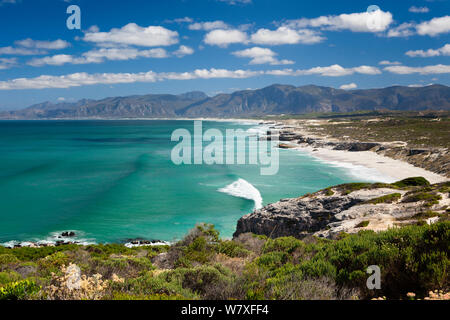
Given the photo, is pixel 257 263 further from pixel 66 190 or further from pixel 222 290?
pixel 66 190

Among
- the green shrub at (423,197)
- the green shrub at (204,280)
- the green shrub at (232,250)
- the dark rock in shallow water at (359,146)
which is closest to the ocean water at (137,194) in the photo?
the green shrub at (232,250)

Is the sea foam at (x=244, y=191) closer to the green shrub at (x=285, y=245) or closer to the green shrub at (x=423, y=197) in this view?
the green shrub at (x=423, y=197)

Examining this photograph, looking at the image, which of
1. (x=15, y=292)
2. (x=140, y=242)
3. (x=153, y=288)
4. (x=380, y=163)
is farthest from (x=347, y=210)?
(x=380, y=163)

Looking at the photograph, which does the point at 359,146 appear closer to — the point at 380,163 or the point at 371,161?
the point at 371,161

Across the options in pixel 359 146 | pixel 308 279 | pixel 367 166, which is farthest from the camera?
pixel 359 146

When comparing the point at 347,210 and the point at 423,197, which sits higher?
the point at 423,197

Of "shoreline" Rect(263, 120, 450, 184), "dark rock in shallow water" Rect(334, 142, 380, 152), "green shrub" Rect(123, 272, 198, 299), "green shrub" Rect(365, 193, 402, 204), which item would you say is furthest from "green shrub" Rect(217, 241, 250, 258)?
"dark rock in shallow water" Rect(334, 142, 380, 152)
